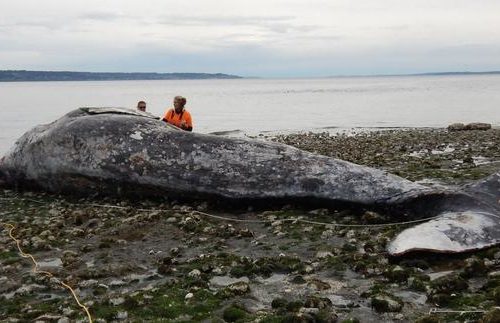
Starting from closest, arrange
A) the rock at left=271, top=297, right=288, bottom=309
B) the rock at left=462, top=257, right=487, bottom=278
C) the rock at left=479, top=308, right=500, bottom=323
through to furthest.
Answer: the rock at left=479, top=308, right=500, bottom=323, the rock at left=271, top=297, right=288, bottom=309, the rock at left=462, top=257, right=487, bottom=278

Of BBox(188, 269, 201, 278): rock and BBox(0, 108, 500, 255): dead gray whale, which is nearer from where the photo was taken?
BBox(188, 269, 201, 278): rock

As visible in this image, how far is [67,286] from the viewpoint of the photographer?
6352 mm

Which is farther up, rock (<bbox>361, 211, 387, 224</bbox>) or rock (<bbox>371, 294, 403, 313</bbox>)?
rock (<bbox>361, 211, 387, 224</bbox>)

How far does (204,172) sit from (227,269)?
3.46 m

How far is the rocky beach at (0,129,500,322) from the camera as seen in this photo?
5441 millimetres

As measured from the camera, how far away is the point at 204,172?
9953 millimetres

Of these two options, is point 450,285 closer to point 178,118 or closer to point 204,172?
point 204,172

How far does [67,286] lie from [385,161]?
10977mm

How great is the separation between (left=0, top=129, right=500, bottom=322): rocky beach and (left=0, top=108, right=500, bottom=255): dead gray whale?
324mm

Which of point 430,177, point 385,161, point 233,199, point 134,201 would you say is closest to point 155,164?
point 134,201

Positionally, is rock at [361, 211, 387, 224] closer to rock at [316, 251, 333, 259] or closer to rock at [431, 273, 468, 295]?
rock at [316, 251, 333, 259]

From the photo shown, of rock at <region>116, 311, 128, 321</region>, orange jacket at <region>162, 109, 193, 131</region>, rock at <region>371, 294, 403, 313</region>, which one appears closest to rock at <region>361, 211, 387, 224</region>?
rock at <region>371, 294, 403, 313</region>

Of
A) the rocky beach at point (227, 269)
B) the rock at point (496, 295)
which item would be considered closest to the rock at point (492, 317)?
the rocky beach at point (227, 269)

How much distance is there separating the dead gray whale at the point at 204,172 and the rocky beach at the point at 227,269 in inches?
12.7
